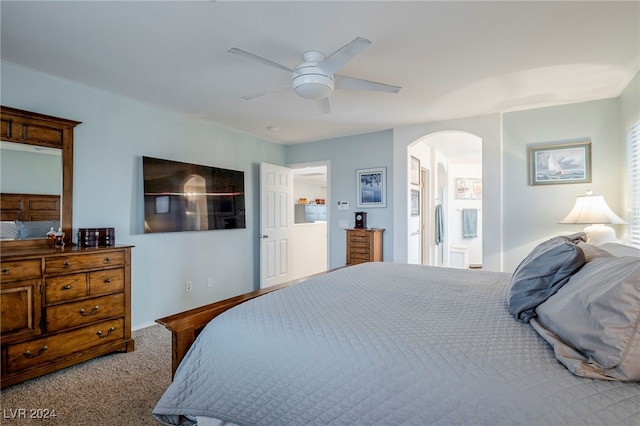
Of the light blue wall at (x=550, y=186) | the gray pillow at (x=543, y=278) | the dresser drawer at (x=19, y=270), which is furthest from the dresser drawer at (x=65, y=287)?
the light blue wall at (x=550, y=186)

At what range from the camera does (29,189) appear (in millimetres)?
2625

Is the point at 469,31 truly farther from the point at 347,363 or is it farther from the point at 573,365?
the point at 347,363

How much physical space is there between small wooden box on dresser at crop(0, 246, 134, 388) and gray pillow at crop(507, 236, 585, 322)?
9.36ft

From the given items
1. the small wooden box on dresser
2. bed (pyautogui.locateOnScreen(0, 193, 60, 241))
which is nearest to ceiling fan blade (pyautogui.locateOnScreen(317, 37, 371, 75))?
the small wooden box on dresser

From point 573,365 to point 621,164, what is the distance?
11.0ft

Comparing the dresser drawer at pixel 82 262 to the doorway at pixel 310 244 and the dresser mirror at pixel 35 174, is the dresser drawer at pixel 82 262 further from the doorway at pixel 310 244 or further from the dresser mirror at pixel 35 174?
the doorway at pixel 310 244

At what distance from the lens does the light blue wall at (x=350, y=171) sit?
177 inches

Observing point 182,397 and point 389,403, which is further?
point 182,397

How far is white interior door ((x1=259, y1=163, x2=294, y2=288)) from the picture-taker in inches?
184

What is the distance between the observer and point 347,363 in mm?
1070

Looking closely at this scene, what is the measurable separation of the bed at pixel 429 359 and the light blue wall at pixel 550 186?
2190 millimetres

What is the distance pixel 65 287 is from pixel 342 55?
256 centimetres

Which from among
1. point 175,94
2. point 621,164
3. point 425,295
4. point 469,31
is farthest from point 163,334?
point 621,164

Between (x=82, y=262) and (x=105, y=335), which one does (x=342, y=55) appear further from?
(x=105, y=335)
